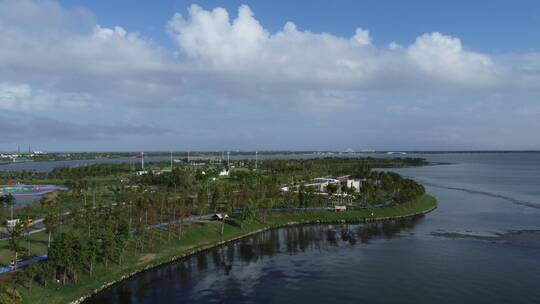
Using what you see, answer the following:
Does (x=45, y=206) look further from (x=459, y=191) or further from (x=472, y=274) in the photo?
(x=459, y=191)

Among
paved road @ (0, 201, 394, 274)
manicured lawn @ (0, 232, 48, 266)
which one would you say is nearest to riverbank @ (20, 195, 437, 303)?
paved road @ (0, 201, 394, 274)

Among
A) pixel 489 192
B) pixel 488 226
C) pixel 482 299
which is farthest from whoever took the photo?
pixel 489 192

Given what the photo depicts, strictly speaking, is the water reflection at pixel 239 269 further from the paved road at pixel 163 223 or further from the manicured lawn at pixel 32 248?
the manicured lawn at pixel 32 248

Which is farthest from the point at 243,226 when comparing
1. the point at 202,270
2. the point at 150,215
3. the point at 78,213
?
the point at 78,213

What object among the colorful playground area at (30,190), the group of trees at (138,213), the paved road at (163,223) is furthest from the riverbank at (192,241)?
the colorful playground area at (30,190)

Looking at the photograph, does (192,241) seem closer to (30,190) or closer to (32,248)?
(32,248)

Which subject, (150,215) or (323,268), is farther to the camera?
(150,215)
